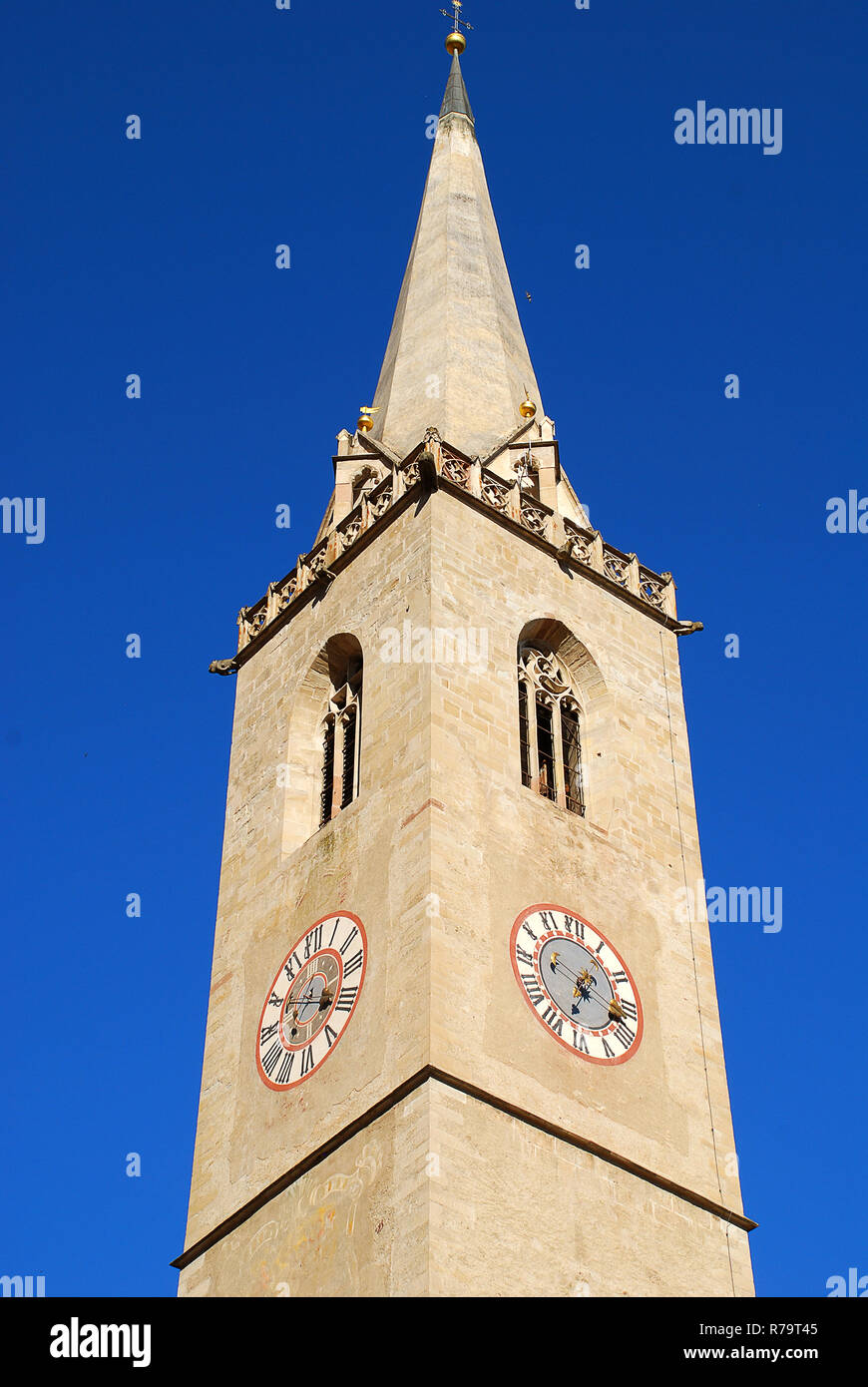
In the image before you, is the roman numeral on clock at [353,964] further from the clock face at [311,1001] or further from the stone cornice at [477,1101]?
the stone cornice at [477,1101]

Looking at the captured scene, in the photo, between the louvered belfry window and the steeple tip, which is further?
the steeple tip

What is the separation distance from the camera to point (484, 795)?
1049 inches

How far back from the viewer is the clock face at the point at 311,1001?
2536 centimetres

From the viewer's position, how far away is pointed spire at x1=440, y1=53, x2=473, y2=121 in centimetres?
4284

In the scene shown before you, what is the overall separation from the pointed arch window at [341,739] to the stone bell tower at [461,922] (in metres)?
0.05

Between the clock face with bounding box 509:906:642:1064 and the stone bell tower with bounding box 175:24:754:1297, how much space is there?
4 centimetres

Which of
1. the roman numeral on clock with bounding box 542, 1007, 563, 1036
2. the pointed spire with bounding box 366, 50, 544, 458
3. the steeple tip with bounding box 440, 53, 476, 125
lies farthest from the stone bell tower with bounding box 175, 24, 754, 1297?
the steeple tip with bounding box 440, 53, 476, 125

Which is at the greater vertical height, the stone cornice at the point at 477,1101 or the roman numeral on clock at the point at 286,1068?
the roman numeral on clock at the point at 286,1068

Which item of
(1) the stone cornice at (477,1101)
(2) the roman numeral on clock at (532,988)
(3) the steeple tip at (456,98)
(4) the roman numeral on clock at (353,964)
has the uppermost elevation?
(3) the steeple tip at (456,98)

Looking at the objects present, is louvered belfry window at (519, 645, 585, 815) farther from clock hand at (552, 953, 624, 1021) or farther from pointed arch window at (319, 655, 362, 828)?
clock hand at (552, 953, 624, 1021)

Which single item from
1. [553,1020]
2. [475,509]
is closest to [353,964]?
[553,1020]

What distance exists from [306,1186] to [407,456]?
457 inches

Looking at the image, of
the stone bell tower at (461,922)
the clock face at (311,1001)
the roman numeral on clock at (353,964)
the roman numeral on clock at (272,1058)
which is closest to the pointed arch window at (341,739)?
the stone bell tower at (461,922)

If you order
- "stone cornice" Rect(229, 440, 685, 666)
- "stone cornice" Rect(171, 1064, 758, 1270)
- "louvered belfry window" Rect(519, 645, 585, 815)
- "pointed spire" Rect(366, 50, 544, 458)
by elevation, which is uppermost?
"pointed spire" Rect(366, 50, 544, 458)
